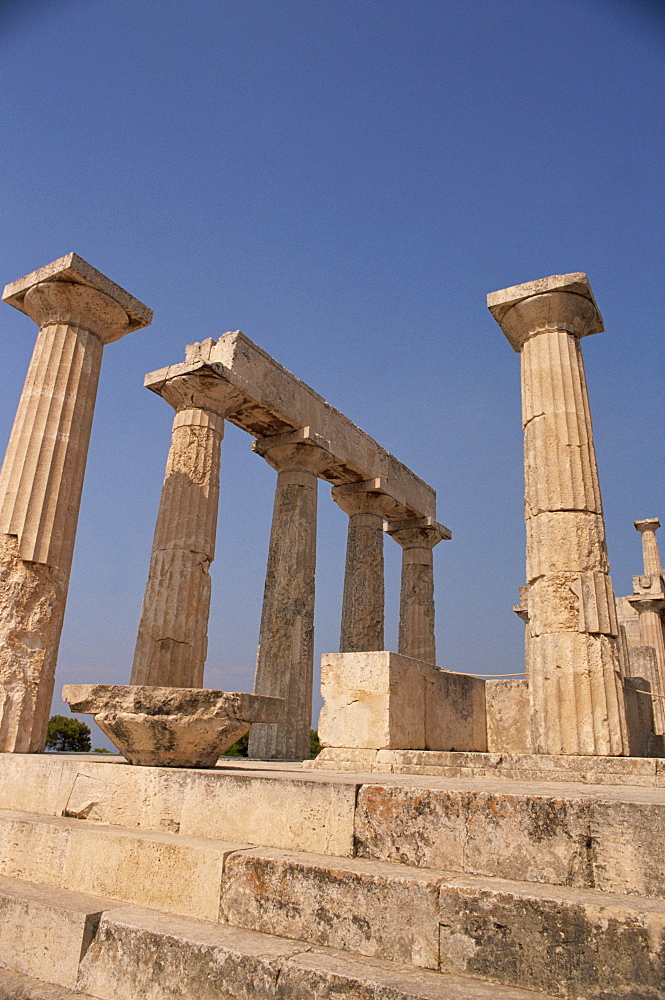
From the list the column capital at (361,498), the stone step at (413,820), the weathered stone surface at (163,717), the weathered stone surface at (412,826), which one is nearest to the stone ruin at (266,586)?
the weathered stone surface at (163,717)

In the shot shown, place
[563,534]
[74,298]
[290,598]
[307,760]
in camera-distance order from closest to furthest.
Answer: [307,760] < [563,534] < [74,298] < [290,598]

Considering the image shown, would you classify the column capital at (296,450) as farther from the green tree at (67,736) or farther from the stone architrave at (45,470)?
the green tree at (67,736)

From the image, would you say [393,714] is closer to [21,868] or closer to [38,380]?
[21,868]

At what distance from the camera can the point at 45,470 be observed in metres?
9.13

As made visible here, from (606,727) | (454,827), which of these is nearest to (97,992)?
(454,827)

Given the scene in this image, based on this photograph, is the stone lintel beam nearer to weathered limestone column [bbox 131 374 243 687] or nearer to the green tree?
weathered limestone column [bbox 131 374 243 687]

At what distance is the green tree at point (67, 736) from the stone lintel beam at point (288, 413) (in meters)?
13.9

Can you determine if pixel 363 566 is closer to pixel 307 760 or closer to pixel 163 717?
pixel 307 760

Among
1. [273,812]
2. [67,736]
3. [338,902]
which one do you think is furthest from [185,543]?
[67,736]

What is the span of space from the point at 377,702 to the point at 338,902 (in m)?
4.46

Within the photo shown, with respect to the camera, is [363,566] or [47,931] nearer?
[47,931]

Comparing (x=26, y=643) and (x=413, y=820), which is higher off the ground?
(x=26, y=643)

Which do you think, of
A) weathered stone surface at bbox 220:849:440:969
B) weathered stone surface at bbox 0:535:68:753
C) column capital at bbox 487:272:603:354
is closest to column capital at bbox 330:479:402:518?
column capital at bbox 487:272:603:354

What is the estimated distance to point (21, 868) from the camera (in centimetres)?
456
